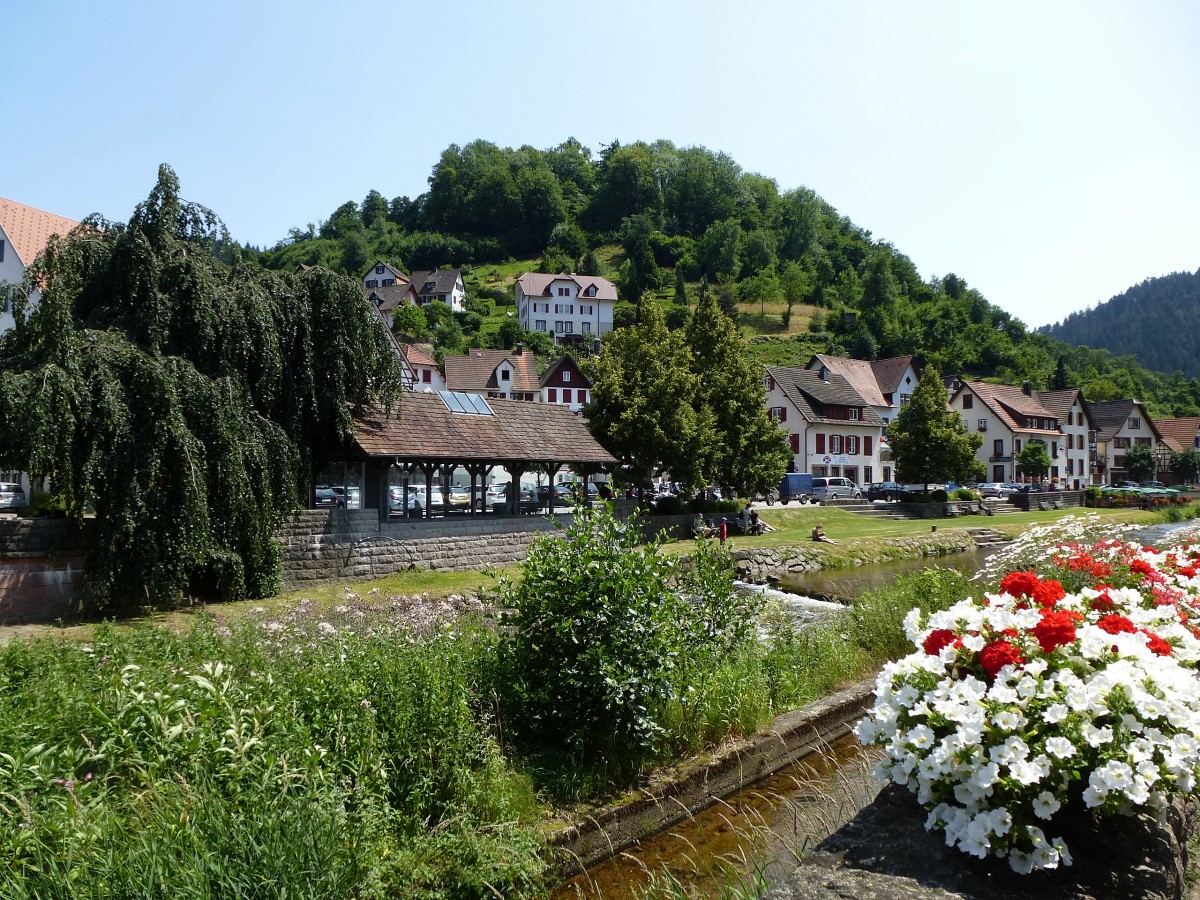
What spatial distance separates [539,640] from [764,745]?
7.82ft

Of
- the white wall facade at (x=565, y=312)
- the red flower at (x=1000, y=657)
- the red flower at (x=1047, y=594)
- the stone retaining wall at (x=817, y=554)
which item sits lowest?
the stone retaining wall at (x=817, y=554)

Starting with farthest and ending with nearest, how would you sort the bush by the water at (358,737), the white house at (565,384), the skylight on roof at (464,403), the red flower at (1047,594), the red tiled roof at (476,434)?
1. the white house at (565,384)
2. the skylight on roof at (464,403)
3. the red tiled roof at (476,434)
4. the red flower at (1047,594)
5. the bush by the water at (358,737)

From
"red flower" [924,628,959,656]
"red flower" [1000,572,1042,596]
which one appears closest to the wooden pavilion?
"red flower" [1000,572,1042,596]

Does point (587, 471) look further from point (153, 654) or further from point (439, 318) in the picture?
point (439, 318)

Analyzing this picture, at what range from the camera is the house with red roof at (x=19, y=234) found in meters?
41.7

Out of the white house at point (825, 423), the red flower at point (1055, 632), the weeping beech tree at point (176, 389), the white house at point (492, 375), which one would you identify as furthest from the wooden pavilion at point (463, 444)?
the white house at point (492, 375)

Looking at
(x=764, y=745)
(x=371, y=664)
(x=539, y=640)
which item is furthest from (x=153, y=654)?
(x=764, y=745)

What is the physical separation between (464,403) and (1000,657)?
24.3 m

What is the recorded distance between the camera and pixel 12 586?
1602 centimetres

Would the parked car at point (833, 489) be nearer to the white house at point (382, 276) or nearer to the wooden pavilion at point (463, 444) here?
the wooden pavilion at point (463, 444)

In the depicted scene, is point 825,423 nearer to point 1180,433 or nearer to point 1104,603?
point 1180,433

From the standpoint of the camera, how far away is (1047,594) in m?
5.17

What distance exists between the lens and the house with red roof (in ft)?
137

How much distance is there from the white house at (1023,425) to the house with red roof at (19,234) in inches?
2656
